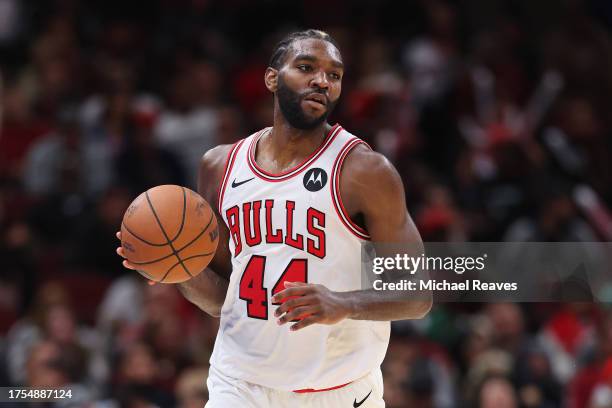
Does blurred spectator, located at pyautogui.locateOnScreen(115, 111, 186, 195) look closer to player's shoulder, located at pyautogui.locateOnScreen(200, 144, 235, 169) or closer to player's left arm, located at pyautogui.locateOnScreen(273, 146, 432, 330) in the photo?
player's shoulder, located at pyautogui.locateOnScreen(200, 144, 235, 169)

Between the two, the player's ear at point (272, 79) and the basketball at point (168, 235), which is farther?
the player's ear at point (272, 79)

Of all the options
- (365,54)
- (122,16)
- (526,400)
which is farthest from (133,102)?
(526,400)

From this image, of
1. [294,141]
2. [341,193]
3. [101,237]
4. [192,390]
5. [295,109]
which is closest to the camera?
[341,193]

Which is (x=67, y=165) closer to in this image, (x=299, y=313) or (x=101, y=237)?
(x=101, y=237)

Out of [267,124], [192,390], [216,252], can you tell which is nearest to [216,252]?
[216,252]

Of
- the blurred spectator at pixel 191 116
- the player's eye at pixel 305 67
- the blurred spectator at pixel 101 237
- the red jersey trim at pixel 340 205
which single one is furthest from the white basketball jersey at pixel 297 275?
the blurred spectator at pixel 191 116

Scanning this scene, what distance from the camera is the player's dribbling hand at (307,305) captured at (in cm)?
490

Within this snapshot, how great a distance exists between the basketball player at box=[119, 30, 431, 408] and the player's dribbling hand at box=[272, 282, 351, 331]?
40cm

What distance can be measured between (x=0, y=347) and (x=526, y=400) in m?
4.37

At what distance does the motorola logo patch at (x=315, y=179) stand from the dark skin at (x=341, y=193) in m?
0.10

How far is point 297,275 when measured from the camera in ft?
18.0

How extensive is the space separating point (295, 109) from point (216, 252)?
939mm

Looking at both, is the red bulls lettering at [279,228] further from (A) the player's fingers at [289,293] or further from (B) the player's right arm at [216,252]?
(A) the player's fingers at [289,293]

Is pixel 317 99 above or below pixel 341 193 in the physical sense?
above
